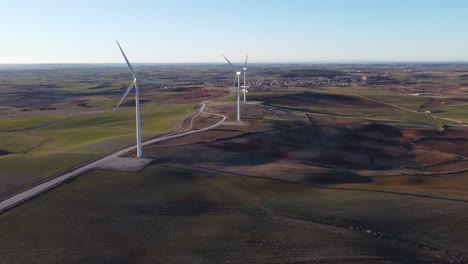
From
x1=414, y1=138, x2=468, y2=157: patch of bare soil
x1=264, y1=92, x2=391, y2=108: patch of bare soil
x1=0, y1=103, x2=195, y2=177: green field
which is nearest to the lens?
x1=0, y1=103, x2=195, y2=177: green field

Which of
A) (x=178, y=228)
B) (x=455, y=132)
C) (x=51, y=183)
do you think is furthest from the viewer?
(x=455, y=132)

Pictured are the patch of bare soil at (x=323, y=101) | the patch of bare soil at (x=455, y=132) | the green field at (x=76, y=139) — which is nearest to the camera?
the green field at (x=76, y=139)

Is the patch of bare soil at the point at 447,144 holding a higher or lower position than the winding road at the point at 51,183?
lower

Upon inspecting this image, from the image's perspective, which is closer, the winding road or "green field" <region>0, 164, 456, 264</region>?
"green field" <region>0, 164, 456, 264</region>

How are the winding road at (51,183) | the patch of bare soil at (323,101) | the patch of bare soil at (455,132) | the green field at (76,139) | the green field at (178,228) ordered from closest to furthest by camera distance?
the green field at (178,228) < the winding road at (51,183) < the green field at (76,139) < the patch of bare soil at (455,132) < the patch of bare soil at (323,101)

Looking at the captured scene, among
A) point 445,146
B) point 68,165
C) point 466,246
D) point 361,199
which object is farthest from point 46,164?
point 445,146

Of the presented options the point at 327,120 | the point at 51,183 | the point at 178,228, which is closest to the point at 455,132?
the point at 327,120

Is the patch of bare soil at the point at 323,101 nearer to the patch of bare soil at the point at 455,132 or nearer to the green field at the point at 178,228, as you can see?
the patch of bare soil at the point at 455,132

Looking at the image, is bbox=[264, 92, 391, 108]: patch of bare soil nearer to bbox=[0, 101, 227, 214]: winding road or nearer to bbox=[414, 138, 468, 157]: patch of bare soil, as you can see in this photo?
bbox=[414, 138, 468, 157]: patch of bare soil

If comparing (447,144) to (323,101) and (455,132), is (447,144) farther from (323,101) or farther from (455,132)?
(323,101)

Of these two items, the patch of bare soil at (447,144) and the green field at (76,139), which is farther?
the patch of bare soil at (447,144)

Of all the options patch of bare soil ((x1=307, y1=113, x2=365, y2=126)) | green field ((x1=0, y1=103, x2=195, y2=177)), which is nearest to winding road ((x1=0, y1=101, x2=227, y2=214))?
green field ((x1=0, y1=103, x2=195, y2=177))

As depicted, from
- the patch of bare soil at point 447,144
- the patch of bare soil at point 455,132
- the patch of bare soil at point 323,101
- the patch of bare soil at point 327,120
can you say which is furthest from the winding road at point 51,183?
the patch of bare soil at point 323,101
